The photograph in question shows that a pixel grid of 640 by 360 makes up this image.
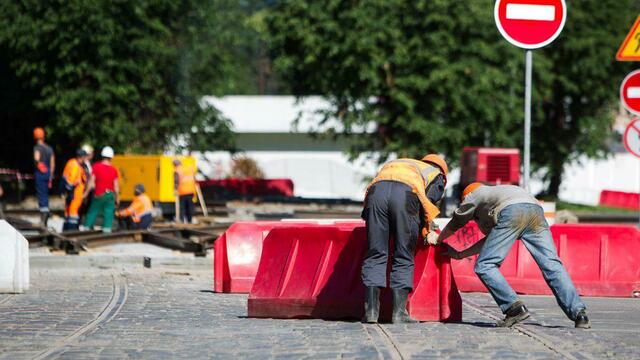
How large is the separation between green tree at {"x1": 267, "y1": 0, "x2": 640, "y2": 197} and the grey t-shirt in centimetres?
2901

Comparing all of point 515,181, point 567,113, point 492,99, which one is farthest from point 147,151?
point 567,113

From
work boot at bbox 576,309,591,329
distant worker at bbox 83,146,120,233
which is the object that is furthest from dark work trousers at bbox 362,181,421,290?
distant worker at bbox 83,146,120,233

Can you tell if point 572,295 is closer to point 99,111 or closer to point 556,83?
point 99,111

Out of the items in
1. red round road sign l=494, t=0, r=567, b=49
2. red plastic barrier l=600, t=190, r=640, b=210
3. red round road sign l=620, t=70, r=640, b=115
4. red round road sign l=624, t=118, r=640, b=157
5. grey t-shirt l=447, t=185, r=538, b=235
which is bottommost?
red plastic barrier l=600, t=190, r=640, b=210

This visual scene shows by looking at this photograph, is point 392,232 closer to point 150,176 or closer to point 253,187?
point 150,176

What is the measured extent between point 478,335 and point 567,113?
45780 millimetres

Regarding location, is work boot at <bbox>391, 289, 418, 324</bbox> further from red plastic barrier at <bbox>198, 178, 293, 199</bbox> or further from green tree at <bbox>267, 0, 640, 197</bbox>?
red plastic barrier at <bbox>198, 178, 293, 199</bbox>

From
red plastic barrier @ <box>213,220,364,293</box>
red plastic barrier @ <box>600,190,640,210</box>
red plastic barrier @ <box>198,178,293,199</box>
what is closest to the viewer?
red plastic barrier @ <box>213,220,364,293</box>

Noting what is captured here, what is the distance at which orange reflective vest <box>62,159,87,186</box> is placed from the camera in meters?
24.2

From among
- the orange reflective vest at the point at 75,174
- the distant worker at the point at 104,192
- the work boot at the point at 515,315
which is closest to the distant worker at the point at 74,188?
the orange reflective vest at the point at 75,174

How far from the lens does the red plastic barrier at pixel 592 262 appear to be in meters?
13.9

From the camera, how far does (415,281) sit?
1087 centimetres

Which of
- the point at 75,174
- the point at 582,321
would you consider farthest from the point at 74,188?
the point at 582,321

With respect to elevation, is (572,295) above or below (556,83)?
below
